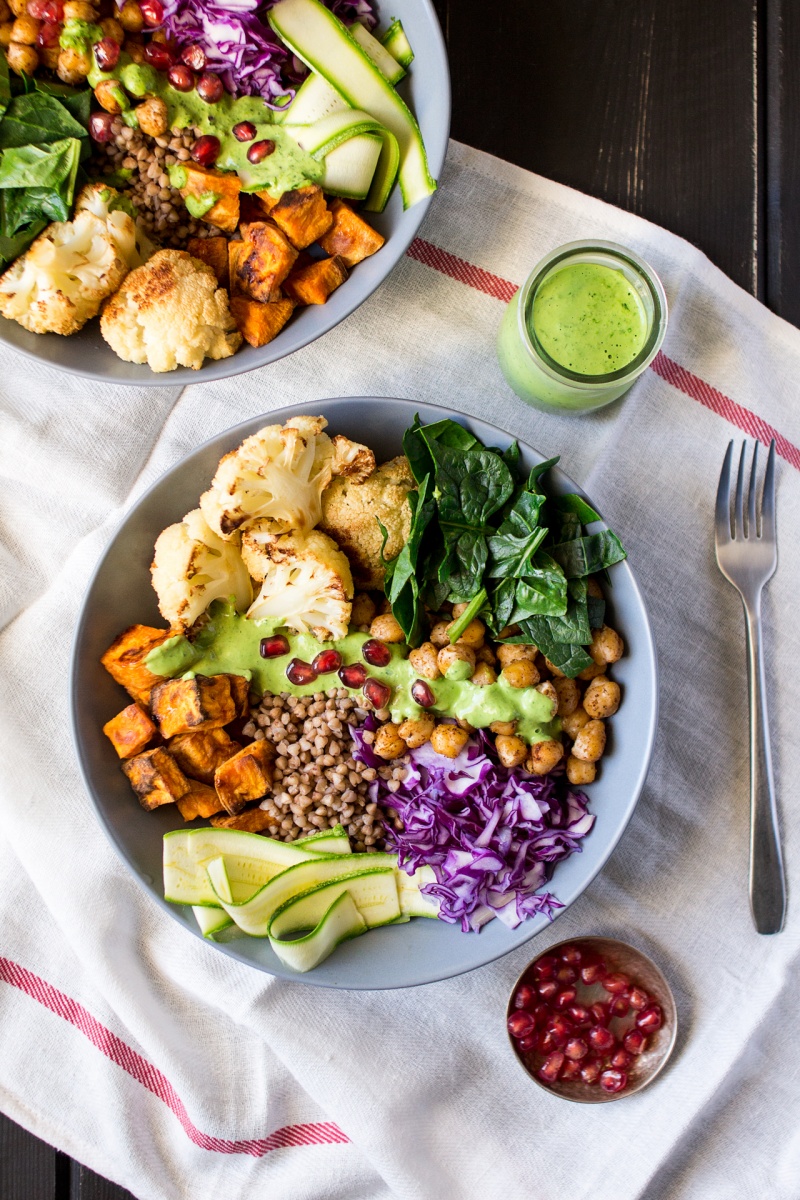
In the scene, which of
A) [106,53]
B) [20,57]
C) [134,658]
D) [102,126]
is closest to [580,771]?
[134,658]

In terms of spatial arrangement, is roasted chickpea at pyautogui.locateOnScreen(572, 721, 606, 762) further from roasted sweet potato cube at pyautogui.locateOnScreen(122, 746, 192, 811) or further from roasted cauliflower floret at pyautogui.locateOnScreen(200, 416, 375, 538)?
roasted sweet potato cube at pyautogui.locateOnScreen(122, 746, 192, 811)

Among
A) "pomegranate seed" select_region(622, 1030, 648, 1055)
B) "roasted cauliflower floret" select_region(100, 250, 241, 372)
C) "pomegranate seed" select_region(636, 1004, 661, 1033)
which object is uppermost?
"roasted cauliflower floret" select_region(100, 250, 241, 372)

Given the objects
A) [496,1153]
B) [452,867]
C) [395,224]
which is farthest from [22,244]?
[496,1153]

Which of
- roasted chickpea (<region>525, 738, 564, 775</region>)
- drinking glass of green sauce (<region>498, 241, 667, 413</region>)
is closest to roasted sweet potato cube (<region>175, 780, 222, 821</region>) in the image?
roasted chickpea (<region>525, 738, 564, 775</region>)

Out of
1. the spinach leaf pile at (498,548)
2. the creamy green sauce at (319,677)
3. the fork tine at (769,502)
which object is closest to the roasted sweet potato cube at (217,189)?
the spinach leaf pile at (498,548)

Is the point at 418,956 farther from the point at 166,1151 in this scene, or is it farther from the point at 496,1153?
the point at 166,1151

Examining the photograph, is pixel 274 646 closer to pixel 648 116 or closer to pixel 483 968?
pixel 483 968

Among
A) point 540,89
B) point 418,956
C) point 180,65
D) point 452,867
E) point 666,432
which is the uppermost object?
point 180,65

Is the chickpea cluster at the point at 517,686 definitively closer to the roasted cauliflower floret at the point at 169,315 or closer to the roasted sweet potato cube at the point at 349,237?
the roasted cauliflower floret at the point at 169,315
